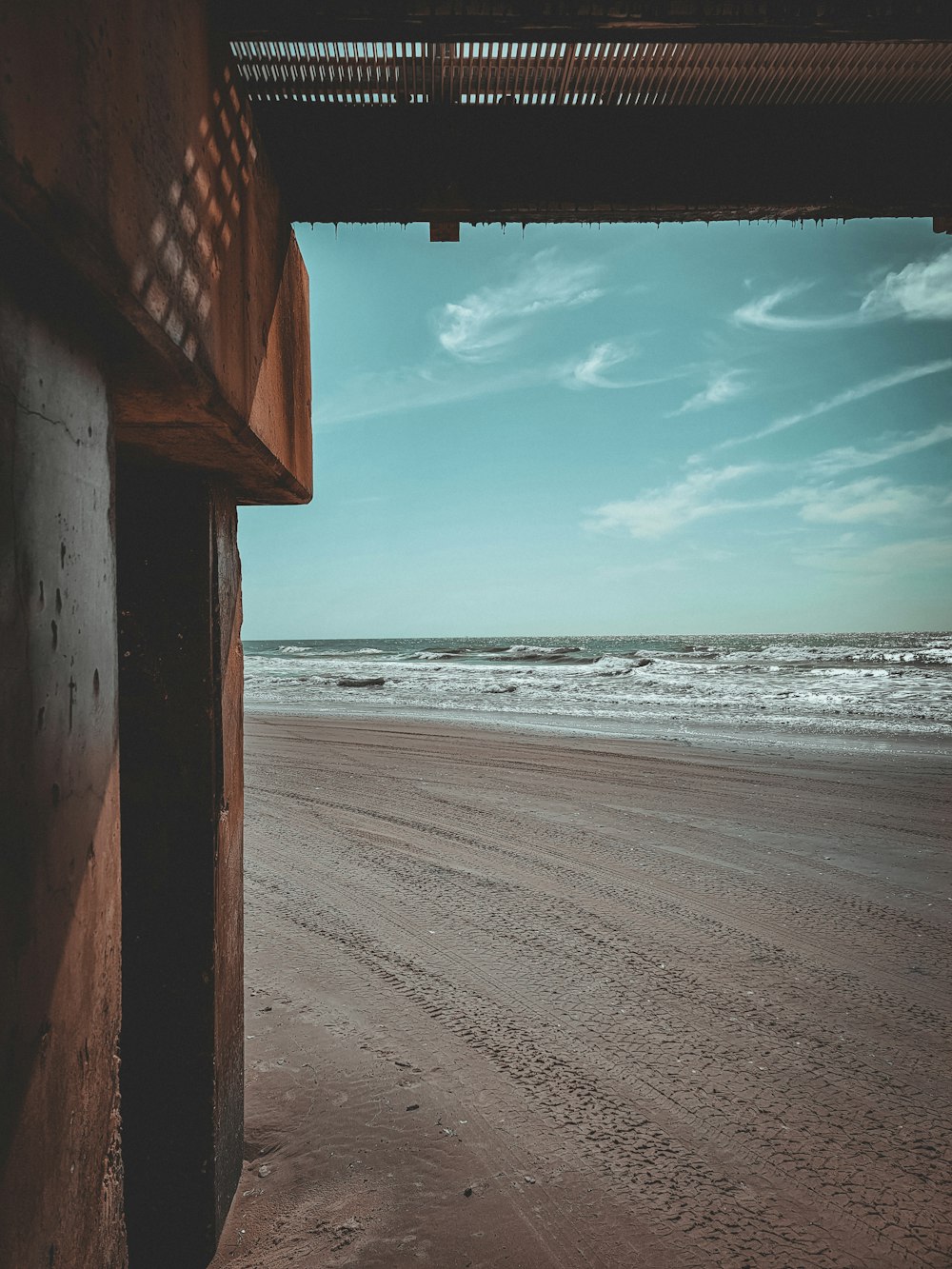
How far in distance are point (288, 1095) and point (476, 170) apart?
3.76m

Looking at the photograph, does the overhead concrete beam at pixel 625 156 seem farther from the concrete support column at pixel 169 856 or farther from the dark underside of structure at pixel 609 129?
the concrete support column at pixel 169 856

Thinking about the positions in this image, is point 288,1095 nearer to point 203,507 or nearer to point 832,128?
point 203,507

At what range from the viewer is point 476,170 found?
7.94ft

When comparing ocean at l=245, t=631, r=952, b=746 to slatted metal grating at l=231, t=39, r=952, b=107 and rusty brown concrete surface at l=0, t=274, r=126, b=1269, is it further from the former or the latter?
rusty brown concrete surface at l=0, t=274, r=126, b=1269

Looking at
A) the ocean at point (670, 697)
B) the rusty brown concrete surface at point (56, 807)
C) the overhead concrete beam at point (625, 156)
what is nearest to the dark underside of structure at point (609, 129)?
the overhead concrete beam at point (625, 156)

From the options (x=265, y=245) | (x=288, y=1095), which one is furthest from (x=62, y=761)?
(x=288, y=1095)

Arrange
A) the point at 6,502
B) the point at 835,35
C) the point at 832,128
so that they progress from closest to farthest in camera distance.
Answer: the point at 6,502
the point at 835,35
the point at 832,128

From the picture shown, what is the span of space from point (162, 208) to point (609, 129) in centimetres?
171

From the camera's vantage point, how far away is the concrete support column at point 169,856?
2.14 m

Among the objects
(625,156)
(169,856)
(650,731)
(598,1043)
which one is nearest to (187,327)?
(169,856)

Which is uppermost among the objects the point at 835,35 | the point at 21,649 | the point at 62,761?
the point at 835,35

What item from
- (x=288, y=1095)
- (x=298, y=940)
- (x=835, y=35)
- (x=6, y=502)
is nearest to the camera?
(x=6, y=502)

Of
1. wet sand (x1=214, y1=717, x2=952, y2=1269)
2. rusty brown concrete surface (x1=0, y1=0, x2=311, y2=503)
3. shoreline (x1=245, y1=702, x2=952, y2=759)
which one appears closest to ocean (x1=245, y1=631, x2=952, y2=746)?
shoreline (x1=245, y1=702, x2=952, y2=759)

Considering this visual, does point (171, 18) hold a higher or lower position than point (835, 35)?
lower
